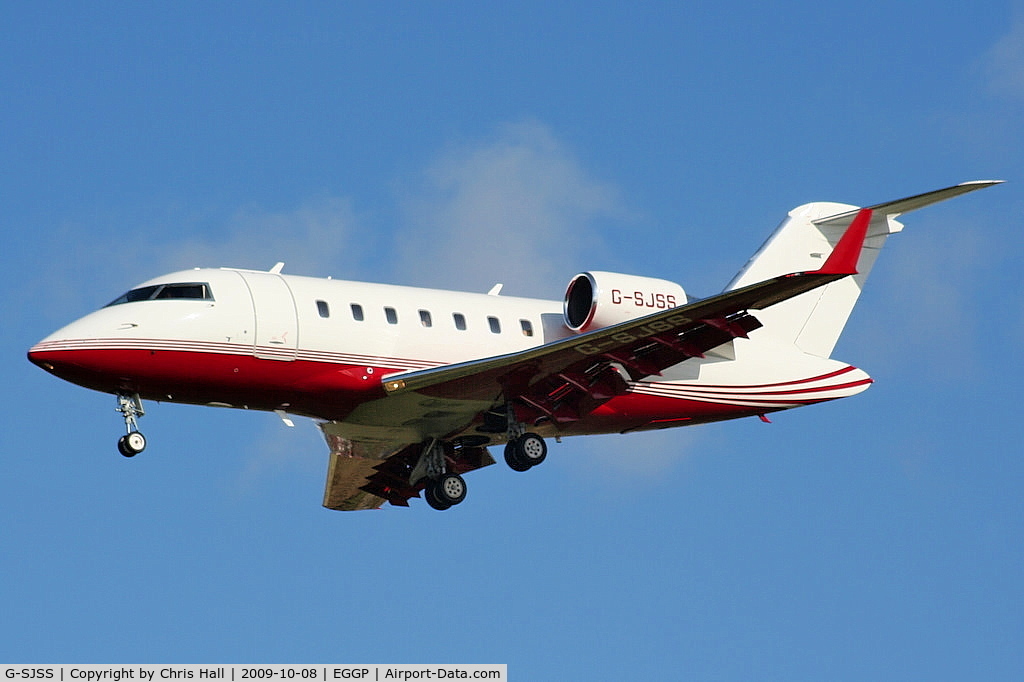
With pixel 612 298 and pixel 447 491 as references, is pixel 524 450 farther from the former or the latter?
pixel 612 298

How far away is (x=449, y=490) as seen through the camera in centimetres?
3000

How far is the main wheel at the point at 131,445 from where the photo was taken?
26.0 m

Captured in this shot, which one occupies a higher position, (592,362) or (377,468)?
(592,362)

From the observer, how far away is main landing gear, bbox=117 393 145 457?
2600 cm

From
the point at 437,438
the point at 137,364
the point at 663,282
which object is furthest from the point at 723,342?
the point at 137,364

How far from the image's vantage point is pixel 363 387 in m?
27.2

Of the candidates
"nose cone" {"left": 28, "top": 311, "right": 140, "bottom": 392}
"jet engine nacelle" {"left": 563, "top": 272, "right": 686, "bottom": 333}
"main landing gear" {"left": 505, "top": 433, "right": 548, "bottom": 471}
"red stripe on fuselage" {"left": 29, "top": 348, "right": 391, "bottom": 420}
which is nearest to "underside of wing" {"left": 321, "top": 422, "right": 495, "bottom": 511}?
"red stripe on fuselage" {"left": 29, "top": 348, "right": 391, "bottom": 420}

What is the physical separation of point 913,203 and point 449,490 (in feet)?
31.9

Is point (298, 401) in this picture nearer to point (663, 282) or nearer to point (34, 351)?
point (34, 351)

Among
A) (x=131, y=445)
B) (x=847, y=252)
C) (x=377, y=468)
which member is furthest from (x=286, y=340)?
(x=847, y=252)

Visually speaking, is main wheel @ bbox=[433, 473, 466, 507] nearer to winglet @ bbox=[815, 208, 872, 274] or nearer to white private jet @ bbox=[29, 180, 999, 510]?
white private jet @ bbox=[29, 180, 999, 510]

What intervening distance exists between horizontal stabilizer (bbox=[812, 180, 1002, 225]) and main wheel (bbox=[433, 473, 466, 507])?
8729 millimetres

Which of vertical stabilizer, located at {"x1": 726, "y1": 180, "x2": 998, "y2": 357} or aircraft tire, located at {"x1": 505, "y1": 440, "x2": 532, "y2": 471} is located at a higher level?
vertical stabilizer, located at {"x1": 726, "y1": 180, "x2": 998, "y2": 357}

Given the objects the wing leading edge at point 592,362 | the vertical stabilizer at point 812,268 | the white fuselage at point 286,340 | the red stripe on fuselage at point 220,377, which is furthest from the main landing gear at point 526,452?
the vertical stabilizer at point 812,268
